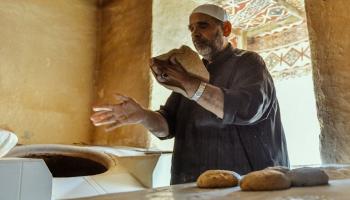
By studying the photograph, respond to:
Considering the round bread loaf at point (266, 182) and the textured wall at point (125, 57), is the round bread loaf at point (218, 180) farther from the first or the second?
the textured wall at point (125, 57)

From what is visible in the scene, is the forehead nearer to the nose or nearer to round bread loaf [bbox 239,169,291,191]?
the nose

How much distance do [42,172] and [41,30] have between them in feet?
5.14

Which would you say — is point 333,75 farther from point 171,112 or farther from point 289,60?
point 289,60

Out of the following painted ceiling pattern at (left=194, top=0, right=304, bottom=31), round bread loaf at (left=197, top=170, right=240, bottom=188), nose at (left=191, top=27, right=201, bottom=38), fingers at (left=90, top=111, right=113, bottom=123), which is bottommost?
round bread loaf at (left=197, top=170, right=240, bottom=188)

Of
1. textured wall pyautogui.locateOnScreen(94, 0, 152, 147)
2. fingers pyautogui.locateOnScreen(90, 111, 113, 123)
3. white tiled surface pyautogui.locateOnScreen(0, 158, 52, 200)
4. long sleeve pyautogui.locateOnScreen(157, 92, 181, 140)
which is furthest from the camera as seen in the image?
textured wall pyautogui.locateOnScreen(94, 0, 152, 147)

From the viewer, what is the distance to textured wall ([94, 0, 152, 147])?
179 cm

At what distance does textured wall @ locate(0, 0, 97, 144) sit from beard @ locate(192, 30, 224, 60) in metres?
1.00

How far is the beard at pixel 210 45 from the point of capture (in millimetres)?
1350

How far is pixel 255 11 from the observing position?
7.65 ft

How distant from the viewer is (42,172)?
0.62 meters

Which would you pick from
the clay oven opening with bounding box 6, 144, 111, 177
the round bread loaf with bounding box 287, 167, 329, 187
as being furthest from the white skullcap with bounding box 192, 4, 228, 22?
the round bread loaf with bounding box 287, 167, 329, 187

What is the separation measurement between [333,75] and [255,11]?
138 centimetres

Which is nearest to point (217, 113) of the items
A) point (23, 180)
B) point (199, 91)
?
point (199, 91)

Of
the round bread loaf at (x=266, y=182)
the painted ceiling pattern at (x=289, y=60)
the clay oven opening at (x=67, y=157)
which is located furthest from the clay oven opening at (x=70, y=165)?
the painted ceiling pattern at (x=289, y=60)
